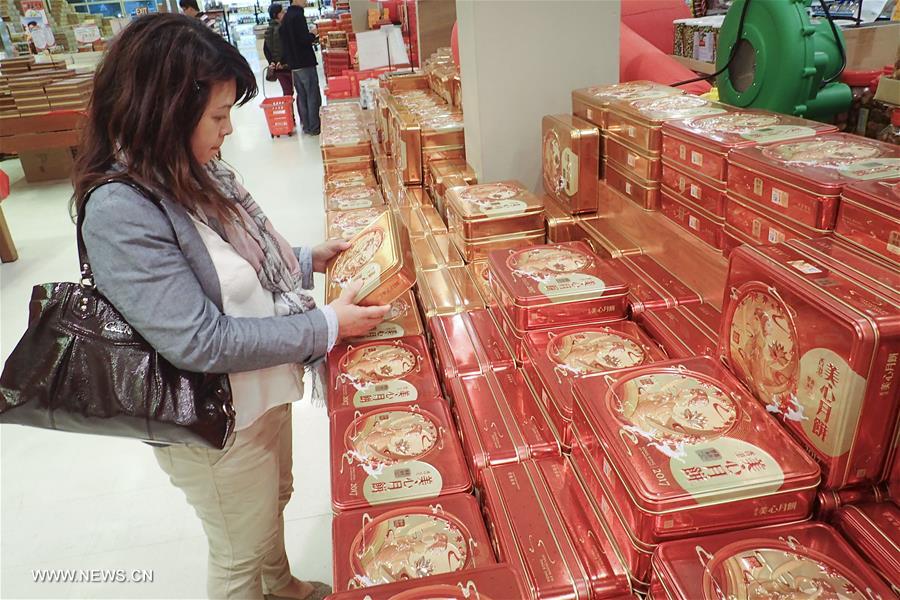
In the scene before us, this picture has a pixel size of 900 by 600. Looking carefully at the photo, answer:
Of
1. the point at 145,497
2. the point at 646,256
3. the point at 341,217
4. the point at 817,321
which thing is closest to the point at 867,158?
the point at 817,321

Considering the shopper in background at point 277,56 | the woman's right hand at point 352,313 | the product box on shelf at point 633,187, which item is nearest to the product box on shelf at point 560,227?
the product box on shelf at point 633,187

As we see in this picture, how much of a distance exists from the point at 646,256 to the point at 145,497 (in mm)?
1919

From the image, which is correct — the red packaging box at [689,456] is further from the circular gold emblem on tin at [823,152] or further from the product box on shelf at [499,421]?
the circular gold emblem on tin at [823,152]

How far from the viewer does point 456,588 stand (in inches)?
34.0

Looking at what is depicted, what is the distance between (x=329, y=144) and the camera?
3.46 m

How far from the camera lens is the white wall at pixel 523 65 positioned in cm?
203

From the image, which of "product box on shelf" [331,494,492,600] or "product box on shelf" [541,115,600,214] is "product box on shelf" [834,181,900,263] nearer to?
"product box on shelf" [331,494,492,600]

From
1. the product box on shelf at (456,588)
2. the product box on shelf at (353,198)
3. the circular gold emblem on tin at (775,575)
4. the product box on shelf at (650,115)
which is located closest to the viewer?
the circular gold emblem on tin at (775,575)

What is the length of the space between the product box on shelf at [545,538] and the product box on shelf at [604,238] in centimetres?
68

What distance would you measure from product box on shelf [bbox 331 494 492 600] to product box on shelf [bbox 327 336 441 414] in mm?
332

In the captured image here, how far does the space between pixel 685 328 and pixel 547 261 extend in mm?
376

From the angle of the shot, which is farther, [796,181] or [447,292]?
[447,292]

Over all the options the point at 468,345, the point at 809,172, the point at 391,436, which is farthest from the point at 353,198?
the point at 809,172

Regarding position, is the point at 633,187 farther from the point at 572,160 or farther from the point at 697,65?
the point at 697,65
